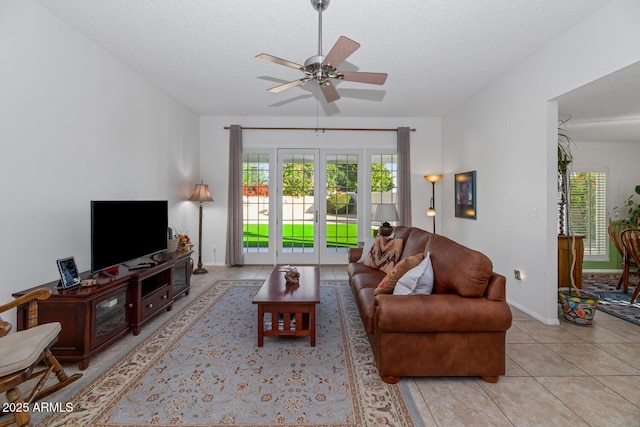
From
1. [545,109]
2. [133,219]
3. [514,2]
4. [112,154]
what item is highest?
[514,2]

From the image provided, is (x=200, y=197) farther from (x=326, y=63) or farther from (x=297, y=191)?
(x=326, y=63)

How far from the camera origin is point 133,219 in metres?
3.05

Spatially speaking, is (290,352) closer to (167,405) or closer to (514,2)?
(167,405)

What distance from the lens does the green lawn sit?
5.76 m

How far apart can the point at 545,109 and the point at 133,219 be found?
14.8 ft

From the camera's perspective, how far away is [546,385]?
2.02m

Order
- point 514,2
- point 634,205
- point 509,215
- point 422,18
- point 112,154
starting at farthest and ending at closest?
point 634,205, point 509,215, point 112,154, point 422,18, point 514,2

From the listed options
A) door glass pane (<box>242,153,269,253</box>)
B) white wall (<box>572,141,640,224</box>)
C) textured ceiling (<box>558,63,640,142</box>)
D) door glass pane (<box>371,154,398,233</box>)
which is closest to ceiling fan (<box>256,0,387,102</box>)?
textured ceiling (<box>558,63,640,142</box>)

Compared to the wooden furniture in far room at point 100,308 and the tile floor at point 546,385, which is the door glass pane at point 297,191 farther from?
the tile floor at point 546,385

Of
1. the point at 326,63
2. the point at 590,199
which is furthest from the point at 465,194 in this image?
the point at 326,63

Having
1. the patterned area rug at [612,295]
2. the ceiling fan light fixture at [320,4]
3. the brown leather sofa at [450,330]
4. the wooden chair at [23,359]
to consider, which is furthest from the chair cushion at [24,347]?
the patterned area rug at [612,295]

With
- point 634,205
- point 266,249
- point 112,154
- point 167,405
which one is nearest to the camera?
point 167,405

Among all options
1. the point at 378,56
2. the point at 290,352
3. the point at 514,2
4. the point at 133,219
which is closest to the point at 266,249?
the point at 133,219

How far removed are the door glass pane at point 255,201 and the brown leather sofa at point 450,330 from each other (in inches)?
157
